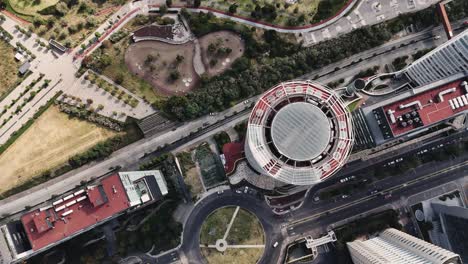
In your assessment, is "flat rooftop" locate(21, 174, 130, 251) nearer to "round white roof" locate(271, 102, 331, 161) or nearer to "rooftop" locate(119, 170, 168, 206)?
"rooftop" locate(119, 170, 168, 206)

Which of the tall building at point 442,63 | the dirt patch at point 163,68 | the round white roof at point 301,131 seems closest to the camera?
the round white roof at point 301,131

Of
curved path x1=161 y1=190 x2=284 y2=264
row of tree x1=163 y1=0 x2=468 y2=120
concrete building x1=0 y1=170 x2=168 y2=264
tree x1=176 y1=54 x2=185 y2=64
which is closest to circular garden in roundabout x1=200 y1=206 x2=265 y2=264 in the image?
curved path x1=161 y1=190 x2=284 y2=264

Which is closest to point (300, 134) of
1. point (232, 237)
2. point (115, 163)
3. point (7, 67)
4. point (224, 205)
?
point (224, 205)

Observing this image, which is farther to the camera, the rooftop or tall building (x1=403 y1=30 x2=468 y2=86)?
tall building (x1=403 y1=30 x2=468 y2=86)

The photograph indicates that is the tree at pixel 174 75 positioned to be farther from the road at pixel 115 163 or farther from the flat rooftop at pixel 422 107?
the flat rooftop at pixel 422 107

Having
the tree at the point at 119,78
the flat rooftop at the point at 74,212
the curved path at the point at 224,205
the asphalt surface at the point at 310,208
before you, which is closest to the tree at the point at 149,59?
the tree at the point at 119,78

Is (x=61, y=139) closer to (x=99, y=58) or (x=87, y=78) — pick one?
(x=87, y=78)

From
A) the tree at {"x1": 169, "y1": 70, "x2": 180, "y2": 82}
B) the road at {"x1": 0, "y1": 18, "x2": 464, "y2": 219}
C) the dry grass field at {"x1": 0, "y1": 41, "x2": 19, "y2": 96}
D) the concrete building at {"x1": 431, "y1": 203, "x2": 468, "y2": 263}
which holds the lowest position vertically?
the concrete building at {"x1": 431, "y1": 203, "x2": 468, "y2": 263}
